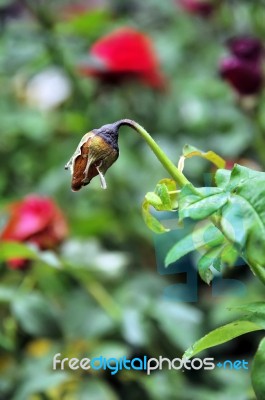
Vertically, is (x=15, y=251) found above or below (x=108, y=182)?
above

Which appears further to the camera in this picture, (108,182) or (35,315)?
(108,182)

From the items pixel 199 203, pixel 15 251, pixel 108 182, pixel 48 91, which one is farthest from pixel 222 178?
pixel 48 91

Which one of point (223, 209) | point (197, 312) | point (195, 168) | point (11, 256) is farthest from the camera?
point (195, 168)

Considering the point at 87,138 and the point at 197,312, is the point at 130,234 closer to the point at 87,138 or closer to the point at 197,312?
the point at 197,312

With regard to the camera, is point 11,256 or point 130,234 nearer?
point 11,256

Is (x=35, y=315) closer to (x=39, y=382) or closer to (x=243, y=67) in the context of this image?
(x=39, y=382)

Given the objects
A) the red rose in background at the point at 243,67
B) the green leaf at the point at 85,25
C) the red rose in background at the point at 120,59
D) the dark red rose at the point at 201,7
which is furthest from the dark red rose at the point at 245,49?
the dark red rose at the point at 201,7


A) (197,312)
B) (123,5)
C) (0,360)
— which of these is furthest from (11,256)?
(123,5)

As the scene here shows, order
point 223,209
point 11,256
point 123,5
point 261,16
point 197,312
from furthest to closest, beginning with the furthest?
point 123,5 < point 261,16 < point 197,312 < point 11,256 < point 223,209
